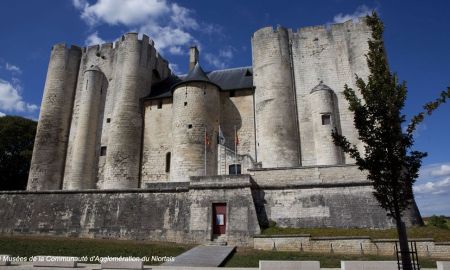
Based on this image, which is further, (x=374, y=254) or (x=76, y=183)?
(x=76, y=183)

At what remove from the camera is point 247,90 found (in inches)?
925

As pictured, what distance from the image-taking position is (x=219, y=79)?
26.2m

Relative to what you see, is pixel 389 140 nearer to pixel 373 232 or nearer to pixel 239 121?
Result: pixel 373 232

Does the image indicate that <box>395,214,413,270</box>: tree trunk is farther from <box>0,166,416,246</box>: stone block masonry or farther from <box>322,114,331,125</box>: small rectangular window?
<box>322,114,331,125</box>: small rectangular window

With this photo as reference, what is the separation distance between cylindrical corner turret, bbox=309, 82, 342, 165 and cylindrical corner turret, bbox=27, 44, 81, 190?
18.9m

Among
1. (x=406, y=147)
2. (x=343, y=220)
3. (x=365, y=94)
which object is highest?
(x=365, y=94)

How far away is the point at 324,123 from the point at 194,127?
8.17m

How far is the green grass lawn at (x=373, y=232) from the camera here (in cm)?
1237

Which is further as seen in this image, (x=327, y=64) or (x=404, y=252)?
(x=327, y=64)

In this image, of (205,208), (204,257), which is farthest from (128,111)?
(204,257)

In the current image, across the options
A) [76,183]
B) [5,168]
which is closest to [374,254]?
[76,183]

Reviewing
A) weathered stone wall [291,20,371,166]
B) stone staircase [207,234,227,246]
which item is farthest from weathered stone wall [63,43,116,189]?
weathered stone wall [291,20,371,166]

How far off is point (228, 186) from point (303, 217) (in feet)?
12.4

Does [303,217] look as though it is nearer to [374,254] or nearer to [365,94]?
[374,254]
